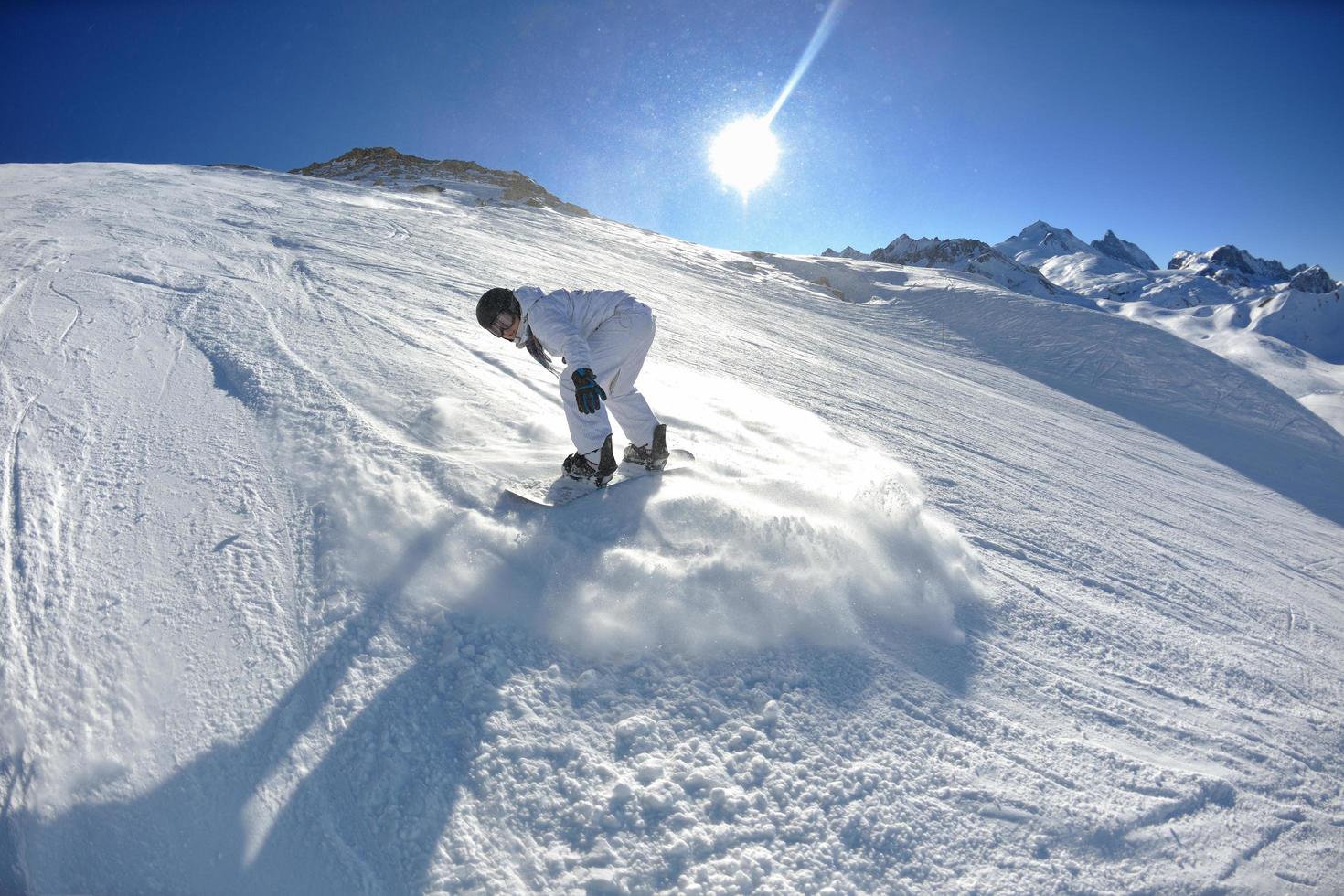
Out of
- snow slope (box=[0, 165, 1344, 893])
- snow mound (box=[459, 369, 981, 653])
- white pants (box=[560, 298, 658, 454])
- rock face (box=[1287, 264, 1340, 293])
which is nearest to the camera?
snow slope (box=[0, 165, 1344, 893])

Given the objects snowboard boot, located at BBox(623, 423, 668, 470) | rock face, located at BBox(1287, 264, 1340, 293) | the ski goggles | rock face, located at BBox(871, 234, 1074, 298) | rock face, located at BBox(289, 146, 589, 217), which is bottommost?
snowboard boot, located at BBox(623, 423, 668, 470)

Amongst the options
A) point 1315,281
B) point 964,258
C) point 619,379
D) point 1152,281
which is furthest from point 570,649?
point 1315,281

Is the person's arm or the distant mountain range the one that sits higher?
the distant mountain range

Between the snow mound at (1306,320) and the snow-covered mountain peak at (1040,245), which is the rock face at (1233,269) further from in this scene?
the snow mound at (1306,320)

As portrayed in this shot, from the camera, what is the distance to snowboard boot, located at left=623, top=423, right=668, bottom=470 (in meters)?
3.11

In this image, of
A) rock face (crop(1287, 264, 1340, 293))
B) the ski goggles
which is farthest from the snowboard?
rock face (crop(1287, 264, 1340, 293))

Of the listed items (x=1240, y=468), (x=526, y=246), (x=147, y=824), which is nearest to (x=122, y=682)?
(x=147, y=824)

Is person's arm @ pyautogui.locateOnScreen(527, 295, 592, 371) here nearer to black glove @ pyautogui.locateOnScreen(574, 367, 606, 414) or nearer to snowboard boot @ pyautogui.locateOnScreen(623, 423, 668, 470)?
black glove @ pyautogui.locateOnScreen(574, 367, 606, 414)

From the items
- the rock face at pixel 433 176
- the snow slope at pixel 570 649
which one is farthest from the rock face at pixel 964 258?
the snow slope at pixel 570 649

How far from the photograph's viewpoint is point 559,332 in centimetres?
275

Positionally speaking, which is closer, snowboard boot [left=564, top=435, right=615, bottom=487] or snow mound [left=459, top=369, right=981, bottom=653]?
snow mound [left=459, top=369, right=981, bottom=653]

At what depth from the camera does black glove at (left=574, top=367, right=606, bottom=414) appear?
2.64m

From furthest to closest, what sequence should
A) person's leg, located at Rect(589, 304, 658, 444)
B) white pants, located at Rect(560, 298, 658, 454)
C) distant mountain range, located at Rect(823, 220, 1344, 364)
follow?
distant mountain range, located at Rect(823, 220, 1344, 364), person's leg, located at Rect(589, 304, 658, 444), white pants, located at Rect(560, 298, 658, 454)

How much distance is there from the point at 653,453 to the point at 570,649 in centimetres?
137
